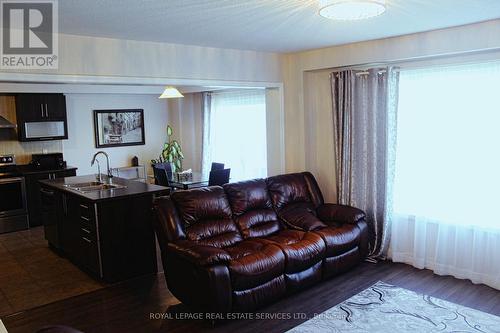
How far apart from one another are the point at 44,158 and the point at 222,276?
5173 mm

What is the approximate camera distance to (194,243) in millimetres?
3746

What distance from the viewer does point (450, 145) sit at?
4.29 metres

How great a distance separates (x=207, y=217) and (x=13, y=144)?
186 inches

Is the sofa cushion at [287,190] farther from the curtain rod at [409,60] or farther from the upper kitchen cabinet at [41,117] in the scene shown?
the upper kitchen cabinet at [41,117]

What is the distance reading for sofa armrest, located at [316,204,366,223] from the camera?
460 cm

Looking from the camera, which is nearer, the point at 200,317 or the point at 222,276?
the point at 222,276

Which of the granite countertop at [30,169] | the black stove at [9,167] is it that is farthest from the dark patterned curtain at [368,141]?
the black stove at [9,167]

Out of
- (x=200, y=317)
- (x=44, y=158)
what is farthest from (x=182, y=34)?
(x=44, y=158)

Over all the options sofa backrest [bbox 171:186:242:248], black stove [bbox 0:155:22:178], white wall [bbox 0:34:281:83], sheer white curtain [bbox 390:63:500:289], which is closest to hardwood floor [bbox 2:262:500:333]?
sheer white curtain [bbox 390:63:500:289]

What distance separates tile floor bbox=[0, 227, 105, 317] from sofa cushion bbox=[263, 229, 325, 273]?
78.8 inches

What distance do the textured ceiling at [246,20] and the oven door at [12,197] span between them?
12.9 feet

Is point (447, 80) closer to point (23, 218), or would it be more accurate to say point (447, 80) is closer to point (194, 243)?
point (194, 243)

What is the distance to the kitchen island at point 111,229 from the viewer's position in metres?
4.32

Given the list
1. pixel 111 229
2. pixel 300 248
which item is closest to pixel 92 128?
pixel 111 229
